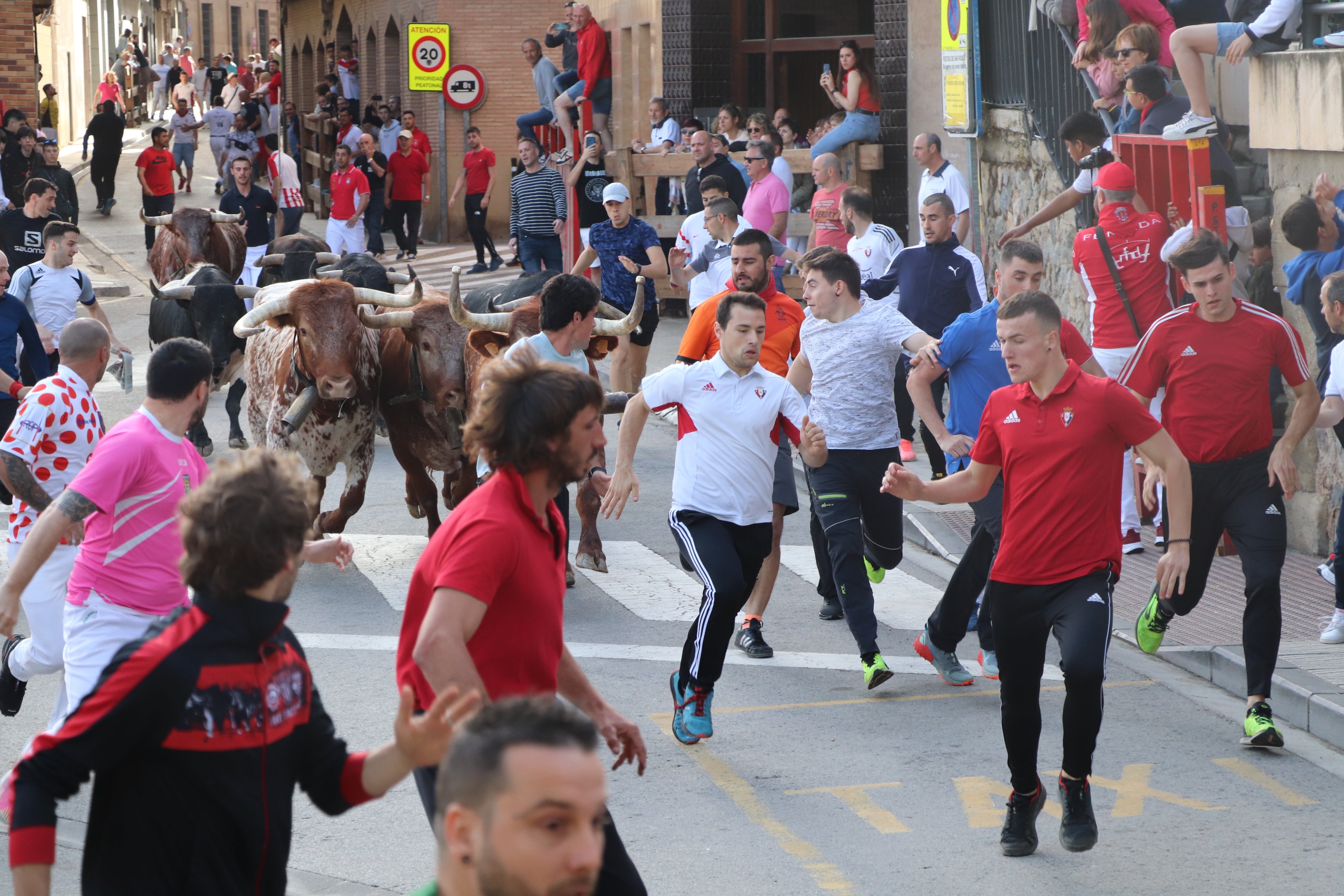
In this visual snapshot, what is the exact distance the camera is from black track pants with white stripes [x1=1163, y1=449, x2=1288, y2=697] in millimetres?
6871

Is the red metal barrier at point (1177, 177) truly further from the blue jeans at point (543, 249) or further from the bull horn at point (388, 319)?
the blue jeans at point (543, 249)

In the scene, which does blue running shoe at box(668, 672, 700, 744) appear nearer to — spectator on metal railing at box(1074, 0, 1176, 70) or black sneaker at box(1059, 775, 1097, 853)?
black sneaker at box(1059, 775, 1097, 853)

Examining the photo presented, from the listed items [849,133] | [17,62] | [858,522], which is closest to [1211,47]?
[858,522]

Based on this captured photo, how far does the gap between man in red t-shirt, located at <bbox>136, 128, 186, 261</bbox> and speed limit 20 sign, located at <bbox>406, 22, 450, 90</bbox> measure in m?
4.79

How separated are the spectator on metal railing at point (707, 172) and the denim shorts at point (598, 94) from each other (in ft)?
25.9

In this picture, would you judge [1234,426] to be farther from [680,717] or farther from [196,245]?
[196,245]

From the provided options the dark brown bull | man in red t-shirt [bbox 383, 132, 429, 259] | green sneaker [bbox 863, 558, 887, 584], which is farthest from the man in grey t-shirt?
man in red t-shirt [bbox 383, 132, 429, 259]

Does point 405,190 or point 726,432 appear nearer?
point 726,432

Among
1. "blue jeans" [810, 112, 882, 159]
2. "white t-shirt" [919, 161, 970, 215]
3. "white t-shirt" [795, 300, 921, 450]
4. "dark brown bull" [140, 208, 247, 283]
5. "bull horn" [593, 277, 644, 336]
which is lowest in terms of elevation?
"white t-shirt" [795, 300, 921, 450]

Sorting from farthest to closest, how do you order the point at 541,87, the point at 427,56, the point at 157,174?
the point at 157,174 < the point at 427,56 < the point at 541,87

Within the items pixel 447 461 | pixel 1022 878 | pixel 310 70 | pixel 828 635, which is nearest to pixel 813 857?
pixel 1022 878

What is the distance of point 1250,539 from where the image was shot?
6.91 m

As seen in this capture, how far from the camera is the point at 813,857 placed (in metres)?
5.86

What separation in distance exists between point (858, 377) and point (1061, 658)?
8.56ft
